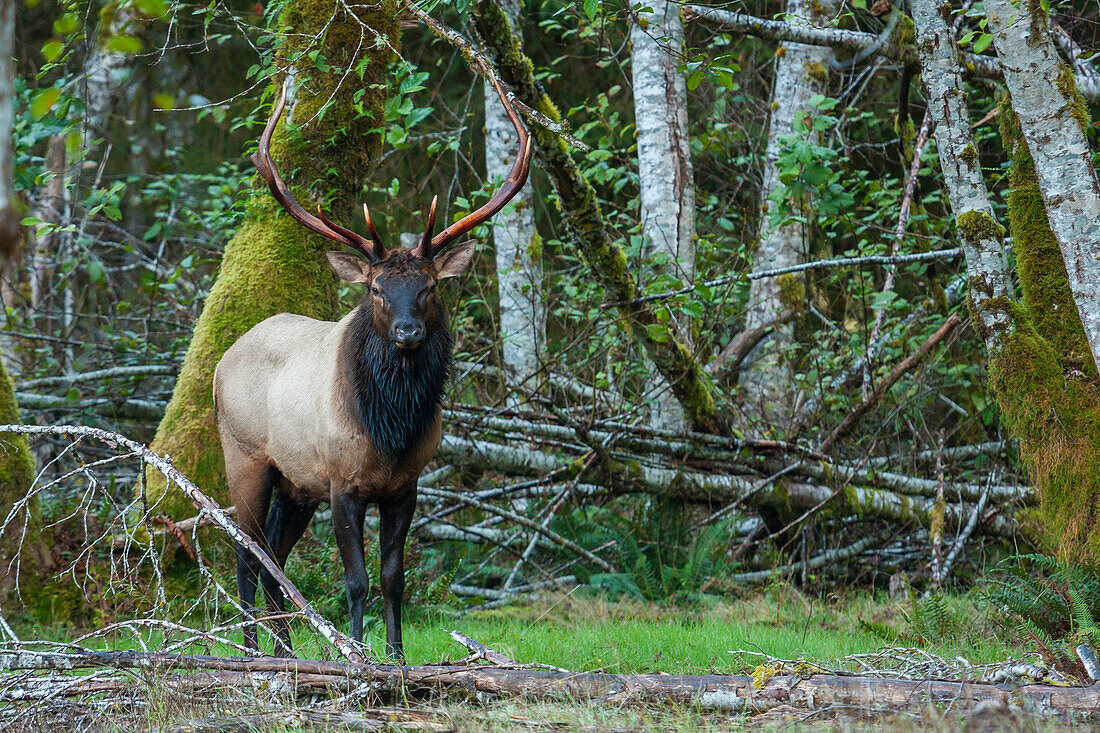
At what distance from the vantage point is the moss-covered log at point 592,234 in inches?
243

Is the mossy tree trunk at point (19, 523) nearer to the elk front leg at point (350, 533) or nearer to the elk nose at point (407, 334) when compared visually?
the elk front leg at point (350, 533)

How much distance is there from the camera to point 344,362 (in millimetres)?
5500

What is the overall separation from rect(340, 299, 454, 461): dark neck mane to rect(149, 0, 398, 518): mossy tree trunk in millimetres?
1995

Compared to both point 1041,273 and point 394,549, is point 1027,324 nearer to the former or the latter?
point 1041,273

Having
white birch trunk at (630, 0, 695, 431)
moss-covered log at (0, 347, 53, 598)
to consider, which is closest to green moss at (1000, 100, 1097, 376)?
white birch trunk at (630, 0, 695, 431)

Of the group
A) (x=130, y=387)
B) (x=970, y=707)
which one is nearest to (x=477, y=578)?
(x=130, y=387)

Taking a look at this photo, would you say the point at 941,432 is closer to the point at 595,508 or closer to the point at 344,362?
the point at 595,508

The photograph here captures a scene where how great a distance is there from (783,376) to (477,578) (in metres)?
3.78

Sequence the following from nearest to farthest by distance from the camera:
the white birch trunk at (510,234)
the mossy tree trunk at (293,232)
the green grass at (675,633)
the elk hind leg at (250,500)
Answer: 1. the green grass at (675,633)
2. the elk hind leg at (250,500)
3. the mossy tree trunk at (293,232)
4. the white birch trunk at (510,234)

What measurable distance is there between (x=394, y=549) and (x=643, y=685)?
7.36 feet

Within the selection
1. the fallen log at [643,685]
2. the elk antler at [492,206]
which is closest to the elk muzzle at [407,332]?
the elk antler at [492,206]

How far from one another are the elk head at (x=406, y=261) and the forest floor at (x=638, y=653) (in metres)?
1.79

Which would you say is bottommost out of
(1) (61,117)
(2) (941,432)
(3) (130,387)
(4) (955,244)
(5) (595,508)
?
(5) (595,508)

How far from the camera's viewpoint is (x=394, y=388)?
528 cm
